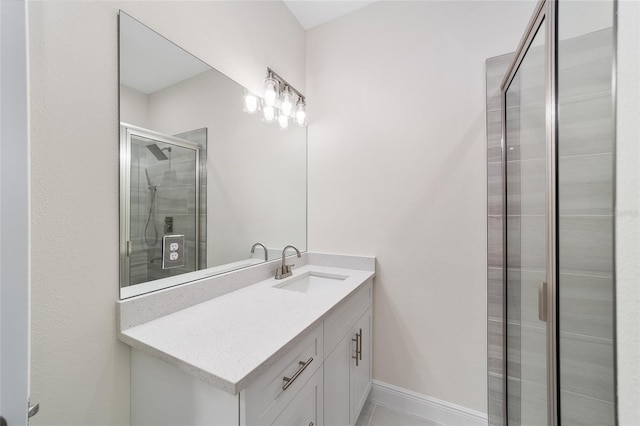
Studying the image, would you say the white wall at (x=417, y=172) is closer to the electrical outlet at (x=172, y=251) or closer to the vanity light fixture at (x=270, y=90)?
the vanity light fixture at (x=270, y=90)

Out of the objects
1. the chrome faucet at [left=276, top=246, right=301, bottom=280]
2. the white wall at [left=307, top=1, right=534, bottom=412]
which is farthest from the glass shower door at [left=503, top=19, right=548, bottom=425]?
the chrome faucet at [left=276, top=246, right=301, bottom=280]

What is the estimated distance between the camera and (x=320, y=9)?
5.88 feet

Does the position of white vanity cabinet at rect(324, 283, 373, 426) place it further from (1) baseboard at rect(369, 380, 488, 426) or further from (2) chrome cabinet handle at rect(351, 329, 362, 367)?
(1) baseboard at rect(369, 380, 488, 426)

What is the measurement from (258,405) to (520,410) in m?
1.24

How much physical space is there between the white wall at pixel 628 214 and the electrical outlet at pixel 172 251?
139cm

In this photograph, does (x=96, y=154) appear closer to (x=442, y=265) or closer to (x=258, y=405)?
(x=258, y=405)

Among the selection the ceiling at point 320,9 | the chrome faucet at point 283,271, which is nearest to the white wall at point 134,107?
the chrome faucet at point 283,271

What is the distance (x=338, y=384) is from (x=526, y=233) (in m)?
1.09

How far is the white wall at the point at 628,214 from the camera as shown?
46 centimetres

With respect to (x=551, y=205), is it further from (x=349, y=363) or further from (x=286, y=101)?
(x=286, y=101)

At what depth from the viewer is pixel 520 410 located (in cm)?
112

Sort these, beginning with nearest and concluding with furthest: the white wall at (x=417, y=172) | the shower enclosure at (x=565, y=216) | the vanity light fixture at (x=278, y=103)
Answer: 1. the shower enclosure at (x=565, y=216)
2. the white wall at (x=417, y=172)
3. the vanity light fixture at (x=278, y=103)

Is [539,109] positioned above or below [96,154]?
above

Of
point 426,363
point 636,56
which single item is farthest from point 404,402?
point 636,56
